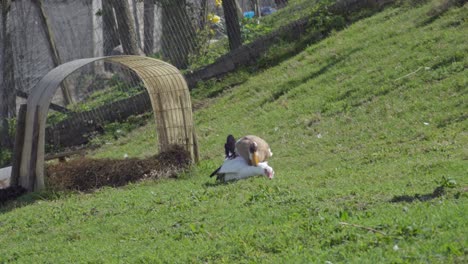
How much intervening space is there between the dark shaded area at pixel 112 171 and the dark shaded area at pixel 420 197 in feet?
16.0

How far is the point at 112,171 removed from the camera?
1196 cm

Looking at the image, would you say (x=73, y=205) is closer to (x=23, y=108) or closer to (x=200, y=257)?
(x=23, y=108)

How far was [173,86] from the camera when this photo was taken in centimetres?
1264

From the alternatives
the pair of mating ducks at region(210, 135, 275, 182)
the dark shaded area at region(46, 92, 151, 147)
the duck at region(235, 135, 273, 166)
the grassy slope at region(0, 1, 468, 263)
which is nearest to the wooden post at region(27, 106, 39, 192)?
the grassy slope at region(0, 1, 468, 263)

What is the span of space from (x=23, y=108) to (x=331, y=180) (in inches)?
186

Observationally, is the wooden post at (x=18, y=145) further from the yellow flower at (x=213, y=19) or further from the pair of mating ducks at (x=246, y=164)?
the yellow flower at (x=213, y=19)

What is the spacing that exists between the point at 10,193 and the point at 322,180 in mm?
4401

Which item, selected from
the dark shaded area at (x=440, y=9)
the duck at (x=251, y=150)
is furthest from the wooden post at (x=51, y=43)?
the duck at (x=251, y=150)

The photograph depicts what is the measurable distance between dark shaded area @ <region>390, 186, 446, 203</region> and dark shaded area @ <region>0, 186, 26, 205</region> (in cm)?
590

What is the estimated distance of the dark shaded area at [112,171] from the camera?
11.8m

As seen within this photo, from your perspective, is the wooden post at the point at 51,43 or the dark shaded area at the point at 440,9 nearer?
the dark shaded area at the point at 440,9

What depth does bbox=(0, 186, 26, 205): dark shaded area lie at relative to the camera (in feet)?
38.4

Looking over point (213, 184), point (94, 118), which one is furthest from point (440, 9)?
point (94, 118)

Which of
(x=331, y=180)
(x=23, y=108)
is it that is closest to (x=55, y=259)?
(x=331, y=180)
